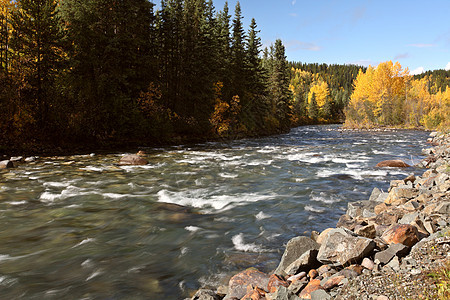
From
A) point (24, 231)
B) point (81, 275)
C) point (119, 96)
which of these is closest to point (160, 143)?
point (119, 96)

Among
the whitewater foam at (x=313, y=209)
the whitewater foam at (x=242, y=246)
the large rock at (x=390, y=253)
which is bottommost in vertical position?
the whitewater foam at (x=242, y=246)

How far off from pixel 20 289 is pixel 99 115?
20.6 meters

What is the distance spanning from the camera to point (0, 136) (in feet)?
63.1

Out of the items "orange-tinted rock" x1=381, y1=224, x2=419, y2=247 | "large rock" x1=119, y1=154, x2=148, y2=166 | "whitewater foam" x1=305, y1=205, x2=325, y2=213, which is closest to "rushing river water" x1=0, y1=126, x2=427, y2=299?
"whitewater foam" x1=305, y1=205, x2=325, y2=213

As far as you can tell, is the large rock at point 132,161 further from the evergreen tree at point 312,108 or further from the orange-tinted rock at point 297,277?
the evergreen tree at point 312,108

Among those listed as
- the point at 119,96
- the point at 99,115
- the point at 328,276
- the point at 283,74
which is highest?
the point at 283,74

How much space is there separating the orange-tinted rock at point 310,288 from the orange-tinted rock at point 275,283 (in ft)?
1.49

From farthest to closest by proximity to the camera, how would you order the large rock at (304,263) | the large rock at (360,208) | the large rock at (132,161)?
the large rock at (132,161) < the large rock at (360,208) < the large rock at (304,263)

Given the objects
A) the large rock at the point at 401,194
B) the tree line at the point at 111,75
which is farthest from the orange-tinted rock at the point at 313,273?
the tree line at the point at 111,75

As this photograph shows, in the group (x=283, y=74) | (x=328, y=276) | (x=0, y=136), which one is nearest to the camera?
(x=328, y=276)

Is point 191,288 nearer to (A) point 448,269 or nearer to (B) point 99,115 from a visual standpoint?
(A) point 448,269

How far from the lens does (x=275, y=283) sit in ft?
14.8

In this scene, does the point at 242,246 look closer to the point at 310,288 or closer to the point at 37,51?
the point at 310,288

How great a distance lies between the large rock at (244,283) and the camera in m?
4.62
